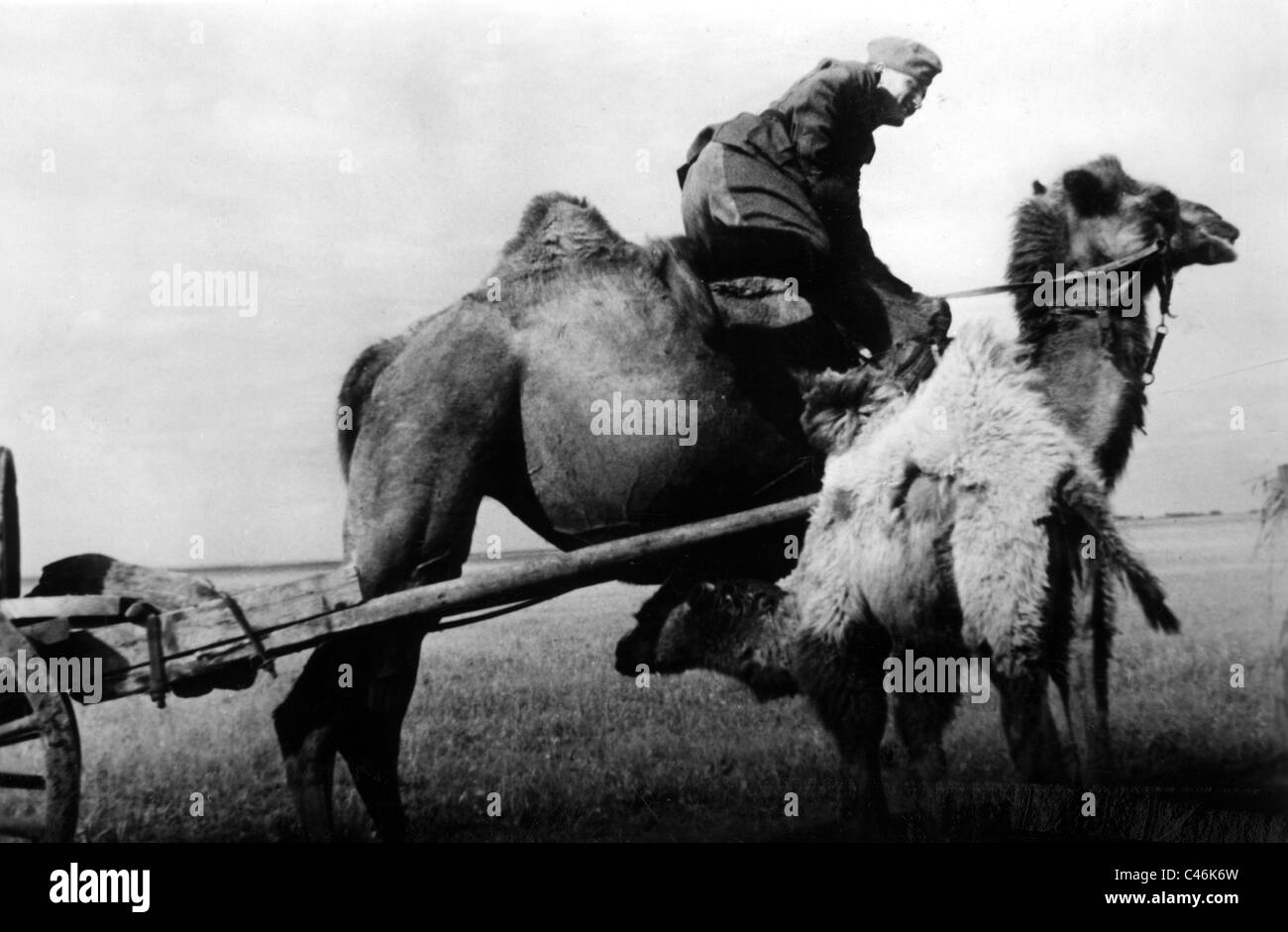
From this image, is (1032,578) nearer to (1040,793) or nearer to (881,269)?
(1040,793)

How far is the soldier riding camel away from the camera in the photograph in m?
5.63

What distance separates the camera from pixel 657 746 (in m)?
6.39

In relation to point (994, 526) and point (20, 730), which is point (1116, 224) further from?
point (20, 730)

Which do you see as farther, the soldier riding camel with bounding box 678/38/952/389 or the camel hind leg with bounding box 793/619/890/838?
the soldier riding camel with bounding box 678/38/952/389

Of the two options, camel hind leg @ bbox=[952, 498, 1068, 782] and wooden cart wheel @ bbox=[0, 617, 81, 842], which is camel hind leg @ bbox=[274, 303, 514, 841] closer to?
wooden cart wheel @ bbox=[0, 617, 81, 842]

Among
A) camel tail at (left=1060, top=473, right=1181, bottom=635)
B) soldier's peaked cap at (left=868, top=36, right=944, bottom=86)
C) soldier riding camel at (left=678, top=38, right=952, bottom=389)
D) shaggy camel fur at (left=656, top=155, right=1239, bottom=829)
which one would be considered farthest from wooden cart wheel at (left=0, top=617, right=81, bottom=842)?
soldier's peaked cap at (left=868, top=36, right=944, bottom=86)

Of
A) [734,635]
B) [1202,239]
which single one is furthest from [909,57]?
[734,635]

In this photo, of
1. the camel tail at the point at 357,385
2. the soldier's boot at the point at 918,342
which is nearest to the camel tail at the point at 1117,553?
the soldier's boot at the point at 918,342

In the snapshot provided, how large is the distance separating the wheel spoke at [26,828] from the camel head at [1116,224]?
4385 mm

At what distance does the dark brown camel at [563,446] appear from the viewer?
567 cm

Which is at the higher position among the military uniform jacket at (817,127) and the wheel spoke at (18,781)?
the military uniform jacket at (817,127)

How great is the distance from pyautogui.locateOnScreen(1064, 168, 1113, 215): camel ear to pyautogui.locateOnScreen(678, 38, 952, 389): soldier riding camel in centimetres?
67

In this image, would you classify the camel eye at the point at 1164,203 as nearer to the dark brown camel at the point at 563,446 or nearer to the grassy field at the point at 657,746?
the dark brown camel at the point at 563,446

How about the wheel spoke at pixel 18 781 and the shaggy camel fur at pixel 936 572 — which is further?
the wheel spoke at pixel 18 781
